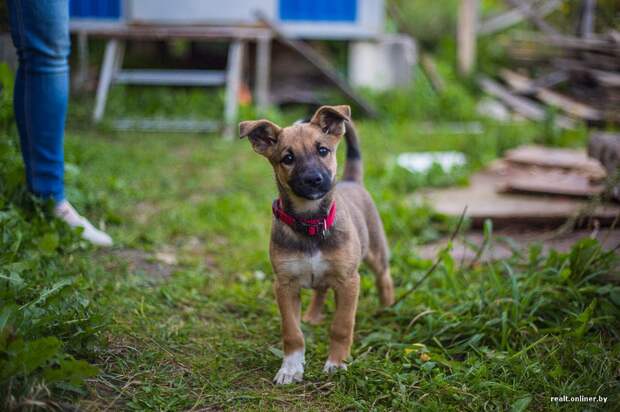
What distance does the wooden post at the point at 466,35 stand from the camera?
1035 cm

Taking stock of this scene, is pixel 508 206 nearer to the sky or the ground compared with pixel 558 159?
nearer to the ground

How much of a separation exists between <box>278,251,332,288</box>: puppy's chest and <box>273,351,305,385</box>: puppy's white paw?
35 centimetres

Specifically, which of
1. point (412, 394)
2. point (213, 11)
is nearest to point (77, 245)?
point (412, 394)

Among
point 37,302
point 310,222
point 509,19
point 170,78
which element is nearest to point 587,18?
point 509,19

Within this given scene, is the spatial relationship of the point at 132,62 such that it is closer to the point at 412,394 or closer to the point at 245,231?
the point at 245,231

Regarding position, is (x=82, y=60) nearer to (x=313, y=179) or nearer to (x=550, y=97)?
(x=550, y=97)

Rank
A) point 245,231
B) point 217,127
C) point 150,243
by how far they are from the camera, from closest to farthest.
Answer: point 150,243 → point 245,231 → point 217,127

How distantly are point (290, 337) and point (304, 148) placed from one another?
2.89ft

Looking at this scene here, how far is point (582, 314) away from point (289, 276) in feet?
4.51

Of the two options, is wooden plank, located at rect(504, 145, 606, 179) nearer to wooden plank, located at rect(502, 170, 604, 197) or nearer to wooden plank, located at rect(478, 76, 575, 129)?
wooden plank, located at rect(502, 170, 604, 197)

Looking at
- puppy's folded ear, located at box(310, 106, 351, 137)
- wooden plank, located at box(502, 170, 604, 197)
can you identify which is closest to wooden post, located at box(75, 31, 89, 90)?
wooden plank, located at box(502, 170, 604, 197)

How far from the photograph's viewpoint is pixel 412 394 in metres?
2.81

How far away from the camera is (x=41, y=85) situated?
12.6 ft

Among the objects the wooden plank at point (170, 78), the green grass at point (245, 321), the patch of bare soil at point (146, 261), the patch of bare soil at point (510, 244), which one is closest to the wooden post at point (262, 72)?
the wooden plank at point (170, 78)
